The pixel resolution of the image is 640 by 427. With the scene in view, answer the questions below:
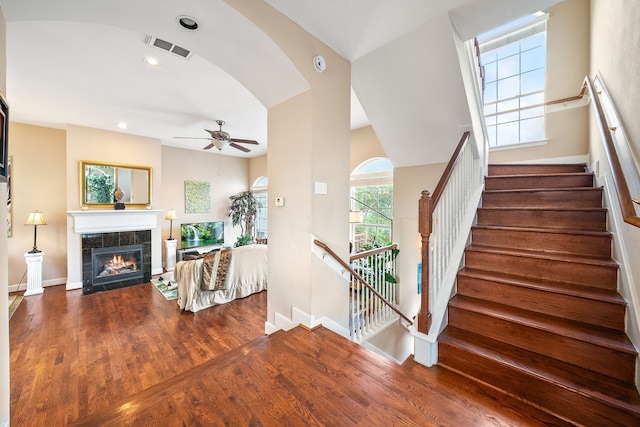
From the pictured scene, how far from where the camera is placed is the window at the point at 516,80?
3.80 metres

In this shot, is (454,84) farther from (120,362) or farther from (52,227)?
(52,227)

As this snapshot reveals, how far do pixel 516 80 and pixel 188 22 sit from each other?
4.78 metres

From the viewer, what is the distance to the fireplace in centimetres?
469

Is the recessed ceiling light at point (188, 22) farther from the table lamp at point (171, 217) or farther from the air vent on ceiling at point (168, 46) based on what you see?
the table lamp at point (171, 217)

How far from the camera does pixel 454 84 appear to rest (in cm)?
264

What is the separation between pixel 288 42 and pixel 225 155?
19.7ft

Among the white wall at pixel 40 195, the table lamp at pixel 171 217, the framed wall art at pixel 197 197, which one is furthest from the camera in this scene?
the framed wall art at pixel 197 197

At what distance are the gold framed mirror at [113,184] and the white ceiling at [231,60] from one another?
1.06 meters

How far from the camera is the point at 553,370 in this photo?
1.51 meters

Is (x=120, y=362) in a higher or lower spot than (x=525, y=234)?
lower

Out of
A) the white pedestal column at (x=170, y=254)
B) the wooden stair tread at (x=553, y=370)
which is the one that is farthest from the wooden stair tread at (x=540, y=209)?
the white pedestal column at (x=170, y=254)

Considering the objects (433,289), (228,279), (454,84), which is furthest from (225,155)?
(433,289)

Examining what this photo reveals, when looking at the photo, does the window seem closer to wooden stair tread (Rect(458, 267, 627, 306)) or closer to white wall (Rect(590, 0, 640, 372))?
white wall (Rect(590, 0, 640, 372))

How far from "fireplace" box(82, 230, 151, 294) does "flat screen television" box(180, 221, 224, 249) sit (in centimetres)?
118
